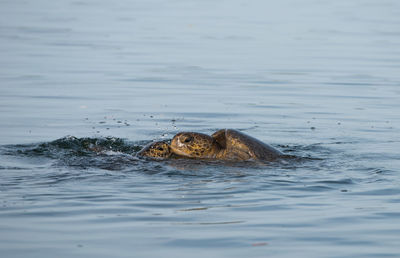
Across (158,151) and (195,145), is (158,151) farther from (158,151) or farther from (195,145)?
(195,145)

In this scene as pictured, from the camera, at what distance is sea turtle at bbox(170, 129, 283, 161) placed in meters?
9.38

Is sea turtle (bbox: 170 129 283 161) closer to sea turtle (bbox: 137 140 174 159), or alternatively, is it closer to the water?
sea turtle (bbox: 137 140 174 159)

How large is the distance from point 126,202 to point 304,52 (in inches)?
620

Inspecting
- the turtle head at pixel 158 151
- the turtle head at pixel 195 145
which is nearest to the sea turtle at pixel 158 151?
the turtle head at pixel 158 151

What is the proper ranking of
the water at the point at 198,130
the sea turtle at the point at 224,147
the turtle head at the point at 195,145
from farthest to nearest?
the turtle head at the point at 195,145 → the sea turtle at the point at 224,147 → the water at the point at 198,130

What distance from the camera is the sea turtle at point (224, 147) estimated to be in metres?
9.38

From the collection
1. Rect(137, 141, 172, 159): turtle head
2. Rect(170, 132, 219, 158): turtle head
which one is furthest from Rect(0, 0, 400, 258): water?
Rect(170, 132, 219, 158): turtle head

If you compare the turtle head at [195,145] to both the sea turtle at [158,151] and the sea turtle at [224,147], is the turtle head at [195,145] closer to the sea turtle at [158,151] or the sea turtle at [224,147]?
the sea turtle at [224,147]

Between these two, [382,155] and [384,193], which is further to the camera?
[382,155]

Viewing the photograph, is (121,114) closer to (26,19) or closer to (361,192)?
(361,192)

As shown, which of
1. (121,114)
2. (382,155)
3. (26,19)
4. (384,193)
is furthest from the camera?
(26,19)

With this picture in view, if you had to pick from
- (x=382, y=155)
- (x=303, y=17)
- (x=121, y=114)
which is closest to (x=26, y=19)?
(x=303, y=17)

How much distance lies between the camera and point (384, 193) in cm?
814

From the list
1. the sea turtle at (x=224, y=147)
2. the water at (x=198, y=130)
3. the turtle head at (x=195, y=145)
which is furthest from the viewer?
the turtle head at (x=195, y=145)
